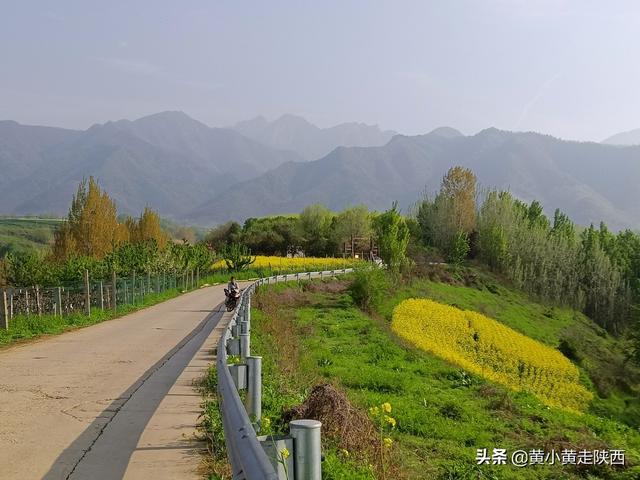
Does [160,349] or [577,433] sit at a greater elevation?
[160,349]

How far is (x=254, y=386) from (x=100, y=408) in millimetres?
3707

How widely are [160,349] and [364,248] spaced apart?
74.6 metres

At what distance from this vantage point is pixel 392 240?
50906mm

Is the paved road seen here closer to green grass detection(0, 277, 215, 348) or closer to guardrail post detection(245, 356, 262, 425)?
guardrail post detection(245, 356, 262, 425)

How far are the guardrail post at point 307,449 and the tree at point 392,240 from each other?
1876 inches

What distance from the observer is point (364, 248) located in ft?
295

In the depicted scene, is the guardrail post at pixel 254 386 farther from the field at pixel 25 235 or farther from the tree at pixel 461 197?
the field at pixel 25 235

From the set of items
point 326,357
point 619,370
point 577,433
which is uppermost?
point 326,357

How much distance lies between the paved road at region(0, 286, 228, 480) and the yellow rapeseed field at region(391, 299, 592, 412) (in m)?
16.4

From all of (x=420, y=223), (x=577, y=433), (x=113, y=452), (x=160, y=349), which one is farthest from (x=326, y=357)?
(x=420, y=223)

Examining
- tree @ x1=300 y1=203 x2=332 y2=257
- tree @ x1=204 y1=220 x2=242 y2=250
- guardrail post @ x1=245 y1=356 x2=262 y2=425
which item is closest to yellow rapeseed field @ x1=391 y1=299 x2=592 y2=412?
guardrail post @ x1=245 y1=356 x2=262 y2=425

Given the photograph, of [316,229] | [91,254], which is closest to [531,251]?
[316,229]

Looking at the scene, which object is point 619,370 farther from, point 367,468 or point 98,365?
point 367,468

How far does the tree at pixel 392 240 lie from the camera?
5109 cm
